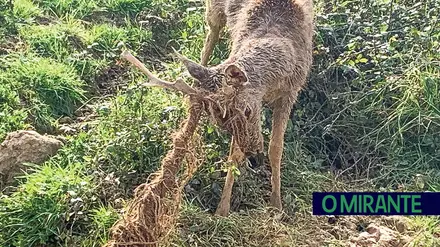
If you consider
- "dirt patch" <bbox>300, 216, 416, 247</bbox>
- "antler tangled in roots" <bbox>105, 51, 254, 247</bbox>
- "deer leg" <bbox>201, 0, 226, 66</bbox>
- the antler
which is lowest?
"dirt patch" <bbox>300, 216, 416, 247</bbox>

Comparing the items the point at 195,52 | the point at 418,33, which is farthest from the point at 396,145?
the point at 195,52

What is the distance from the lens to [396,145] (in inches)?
228

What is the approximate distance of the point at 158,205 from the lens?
414cm

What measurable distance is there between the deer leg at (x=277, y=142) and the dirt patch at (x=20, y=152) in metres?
1.67

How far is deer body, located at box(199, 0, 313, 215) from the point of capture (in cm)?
439

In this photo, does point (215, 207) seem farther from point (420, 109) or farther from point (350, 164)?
point (420, 109)

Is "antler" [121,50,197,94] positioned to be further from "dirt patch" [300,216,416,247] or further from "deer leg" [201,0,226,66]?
"deer leg" [201,0,226,66]

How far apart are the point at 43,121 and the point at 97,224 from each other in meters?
1.43

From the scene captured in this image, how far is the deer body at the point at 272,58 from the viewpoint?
4.39m

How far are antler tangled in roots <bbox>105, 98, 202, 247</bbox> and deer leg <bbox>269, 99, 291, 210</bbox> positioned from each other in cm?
94

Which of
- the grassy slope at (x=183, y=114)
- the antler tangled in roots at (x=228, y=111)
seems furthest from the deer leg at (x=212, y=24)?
the antler tangled in roots at (x=228, y=111)

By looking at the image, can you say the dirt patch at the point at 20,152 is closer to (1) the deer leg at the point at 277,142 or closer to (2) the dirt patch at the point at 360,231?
(1) the deer leg at the point at 277,142

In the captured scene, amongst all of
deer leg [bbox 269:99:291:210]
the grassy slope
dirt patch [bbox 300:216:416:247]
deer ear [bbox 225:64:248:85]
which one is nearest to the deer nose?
the grassy slope

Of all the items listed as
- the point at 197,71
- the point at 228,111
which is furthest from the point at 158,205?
the point at 197,71
